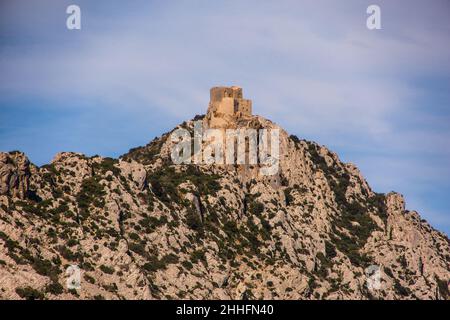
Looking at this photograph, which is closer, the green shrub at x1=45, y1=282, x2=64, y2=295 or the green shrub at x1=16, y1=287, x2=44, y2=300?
the green shrub at x1=16, y1=287, x2=44, y2=300

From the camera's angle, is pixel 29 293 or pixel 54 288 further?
pixel 54 288

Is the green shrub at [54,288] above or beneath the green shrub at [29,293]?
above

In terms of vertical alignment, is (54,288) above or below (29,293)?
above

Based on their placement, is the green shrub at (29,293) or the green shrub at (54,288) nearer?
the green shrub at (29,293)

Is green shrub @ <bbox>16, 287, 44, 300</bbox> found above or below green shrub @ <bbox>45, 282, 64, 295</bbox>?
below
